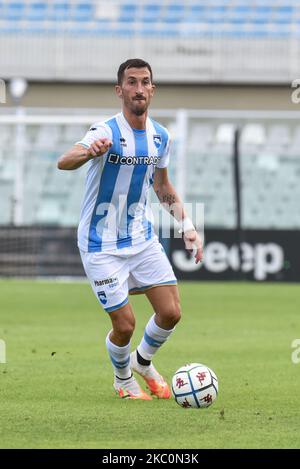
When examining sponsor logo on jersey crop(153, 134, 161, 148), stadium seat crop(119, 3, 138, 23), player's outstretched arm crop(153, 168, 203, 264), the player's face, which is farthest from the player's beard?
stadium seat crop(119, 3, 138, 23)

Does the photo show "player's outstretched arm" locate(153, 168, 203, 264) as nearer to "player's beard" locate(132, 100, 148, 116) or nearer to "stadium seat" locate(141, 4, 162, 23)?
"player's beard" locate(132, 100, 148, 116)

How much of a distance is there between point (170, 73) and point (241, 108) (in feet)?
6.99

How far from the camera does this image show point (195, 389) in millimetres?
7227

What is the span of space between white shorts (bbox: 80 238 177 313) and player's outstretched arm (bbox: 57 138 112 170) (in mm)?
939

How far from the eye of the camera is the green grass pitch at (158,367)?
6105 millimetres

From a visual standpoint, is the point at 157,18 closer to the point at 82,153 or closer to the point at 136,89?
the point at 136,89

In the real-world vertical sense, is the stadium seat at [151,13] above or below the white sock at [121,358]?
above

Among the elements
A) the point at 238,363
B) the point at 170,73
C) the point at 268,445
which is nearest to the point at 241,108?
the point at 170,73

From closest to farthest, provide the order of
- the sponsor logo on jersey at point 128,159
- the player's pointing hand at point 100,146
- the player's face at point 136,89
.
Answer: the player's pointing hand at point 100,146 → the player's face at point 136,89 → the sponsor logo on jersey at point 128,159

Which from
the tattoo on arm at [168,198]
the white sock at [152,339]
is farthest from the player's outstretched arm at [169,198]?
the white sock at [152,339]

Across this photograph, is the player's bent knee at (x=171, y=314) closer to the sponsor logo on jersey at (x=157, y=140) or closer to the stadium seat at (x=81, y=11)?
the sponsor logo on jersey at (x=157, y=140)

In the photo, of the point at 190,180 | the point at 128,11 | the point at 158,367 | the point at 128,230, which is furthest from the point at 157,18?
the point at 128,230

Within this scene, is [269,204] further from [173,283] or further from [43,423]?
[43,423]

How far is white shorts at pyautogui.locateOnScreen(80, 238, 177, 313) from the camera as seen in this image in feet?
25.3
